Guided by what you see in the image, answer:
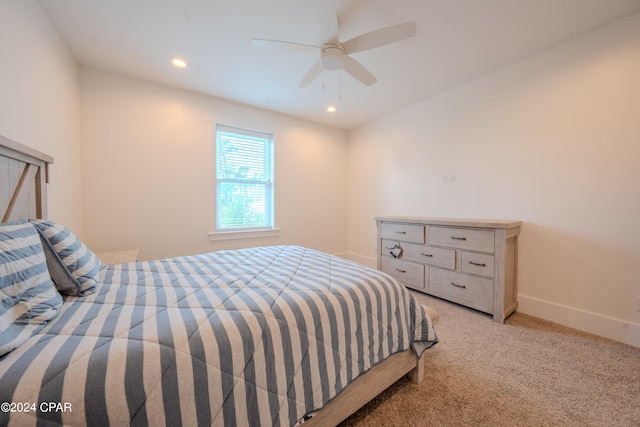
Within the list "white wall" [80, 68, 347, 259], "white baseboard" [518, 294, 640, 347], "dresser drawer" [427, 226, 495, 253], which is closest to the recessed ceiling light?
"white wall" [80, 68, 347, 259]

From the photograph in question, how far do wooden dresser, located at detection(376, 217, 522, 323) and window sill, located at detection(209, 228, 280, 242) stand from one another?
173cm

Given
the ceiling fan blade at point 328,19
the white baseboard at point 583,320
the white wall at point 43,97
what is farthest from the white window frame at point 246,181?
the white baseboard at point 583,320

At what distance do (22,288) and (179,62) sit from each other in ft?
7.61

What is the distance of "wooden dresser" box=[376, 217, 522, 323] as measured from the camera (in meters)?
2.08

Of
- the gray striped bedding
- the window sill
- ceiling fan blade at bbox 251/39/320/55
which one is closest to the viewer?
the gray striped bedding

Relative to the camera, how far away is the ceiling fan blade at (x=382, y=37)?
1.47m

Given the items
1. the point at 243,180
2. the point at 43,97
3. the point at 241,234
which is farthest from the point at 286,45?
the point at 241,234

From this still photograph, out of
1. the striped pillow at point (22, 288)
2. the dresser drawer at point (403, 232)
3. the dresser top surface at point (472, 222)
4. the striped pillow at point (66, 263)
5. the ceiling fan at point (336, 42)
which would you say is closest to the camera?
the striped pillow at point (22, 288)

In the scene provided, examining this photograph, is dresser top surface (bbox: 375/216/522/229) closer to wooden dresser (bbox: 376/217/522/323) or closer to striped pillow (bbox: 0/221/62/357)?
wooden dresser (bbox: 376/217/522/323)

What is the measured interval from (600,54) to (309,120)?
3164 mm

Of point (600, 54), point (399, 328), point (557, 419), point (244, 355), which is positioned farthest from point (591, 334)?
point (244, 355)

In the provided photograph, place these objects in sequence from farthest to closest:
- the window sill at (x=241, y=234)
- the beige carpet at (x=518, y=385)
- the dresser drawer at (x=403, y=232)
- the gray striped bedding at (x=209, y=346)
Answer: the window sill at (x=241, y=234) < the dresser drawer at (x=403, y=232) < the beige carpet at (x=518, y=385) < the gray striped bedding at (x=209, y=346)

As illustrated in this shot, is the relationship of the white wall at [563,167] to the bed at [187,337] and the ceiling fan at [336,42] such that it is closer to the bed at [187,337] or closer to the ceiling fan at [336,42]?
the ceiling fan at [336,42]

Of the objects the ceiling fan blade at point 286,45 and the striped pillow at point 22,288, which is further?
the ceiling fan blade at point 286,45
